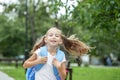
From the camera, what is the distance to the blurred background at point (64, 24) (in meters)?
11.8

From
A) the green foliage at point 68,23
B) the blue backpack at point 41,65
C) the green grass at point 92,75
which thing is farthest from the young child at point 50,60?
the green grass at point 92,75

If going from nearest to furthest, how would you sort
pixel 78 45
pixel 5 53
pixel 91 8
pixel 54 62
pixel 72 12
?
pixel 54 62, pixel 78 45, pixel 91 8, pixel 72 12, pixel 5 53

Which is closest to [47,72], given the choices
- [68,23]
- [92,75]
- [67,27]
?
[68,23]

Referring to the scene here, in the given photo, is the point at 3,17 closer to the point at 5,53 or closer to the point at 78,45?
the point at 5,53

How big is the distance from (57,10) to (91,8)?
0.93 meters

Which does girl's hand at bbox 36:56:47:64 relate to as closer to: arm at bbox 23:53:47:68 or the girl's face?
arm at bbox 23:53:47:68

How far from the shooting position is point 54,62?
18.1 feet

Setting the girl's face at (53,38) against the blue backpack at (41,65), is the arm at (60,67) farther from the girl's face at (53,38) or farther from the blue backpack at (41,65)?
the girl's face at (53,38)

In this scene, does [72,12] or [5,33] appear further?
[5,33]

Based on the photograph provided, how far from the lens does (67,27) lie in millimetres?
21406

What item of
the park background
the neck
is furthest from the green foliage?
the neck

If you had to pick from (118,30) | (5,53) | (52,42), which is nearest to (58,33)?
(52,42)

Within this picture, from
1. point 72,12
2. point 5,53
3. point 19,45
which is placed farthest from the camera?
point 5,53

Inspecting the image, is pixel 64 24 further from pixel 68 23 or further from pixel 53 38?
pixel 53 38
